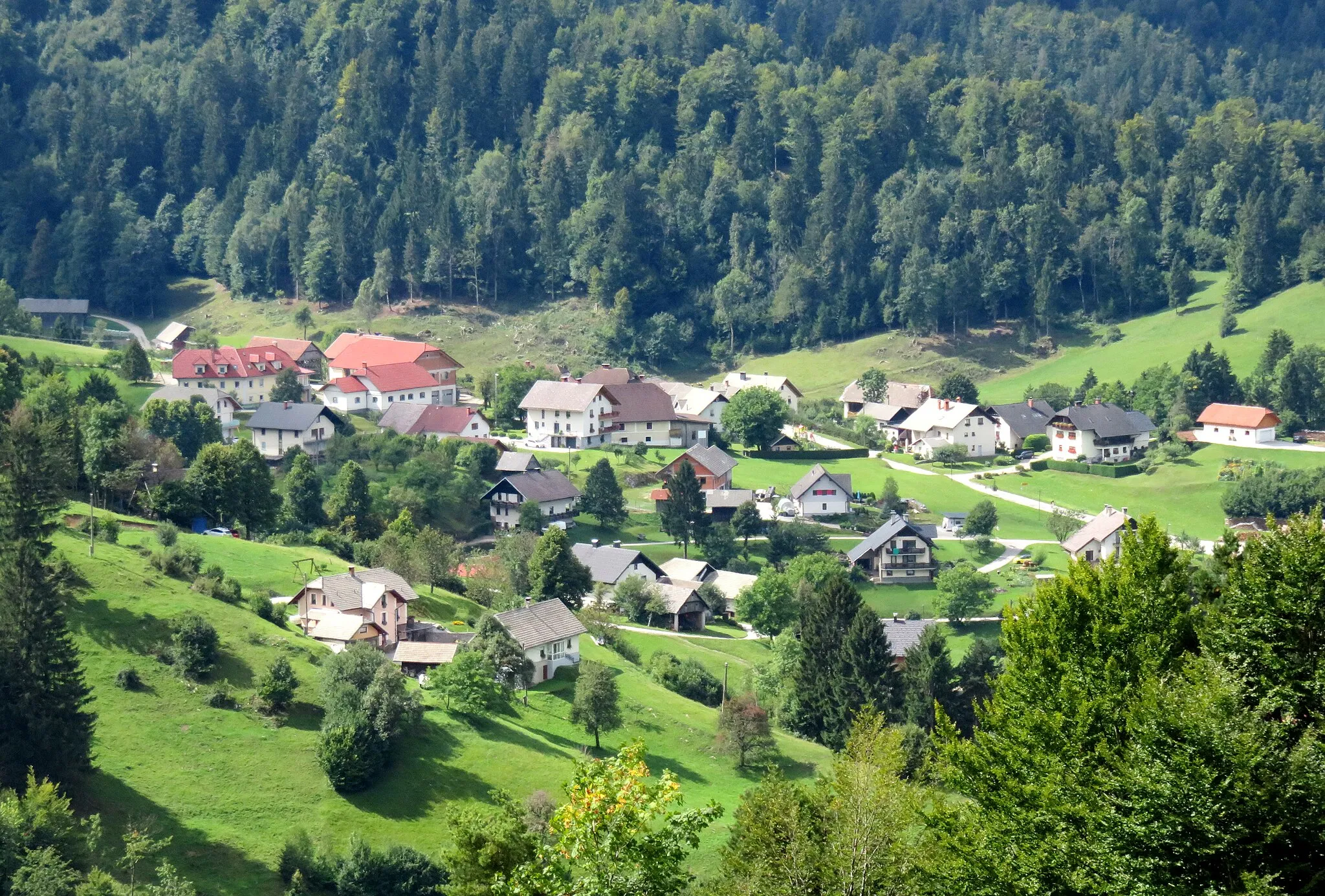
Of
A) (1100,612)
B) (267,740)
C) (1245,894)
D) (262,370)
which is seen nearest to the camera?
(1245,894)

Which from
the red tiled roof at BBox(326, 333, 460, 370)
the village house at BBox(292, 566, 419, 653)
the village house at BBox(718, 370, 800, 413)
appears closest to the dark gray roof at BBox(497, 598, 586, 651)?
the village house at BBox(292, 566, 419, 653)

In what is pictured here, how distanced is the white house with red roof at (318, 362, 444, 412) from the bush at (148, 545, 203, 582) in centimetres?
4274

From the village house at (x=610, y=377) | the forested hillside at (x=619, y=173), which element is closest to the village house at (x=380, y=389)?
the village house at (x=610, y=377)

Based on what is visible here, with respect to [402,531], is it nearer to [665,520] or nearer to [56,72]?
[665,520]

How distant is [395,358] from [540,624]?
53.2m

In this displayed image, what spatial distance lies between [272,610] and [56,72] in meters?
118

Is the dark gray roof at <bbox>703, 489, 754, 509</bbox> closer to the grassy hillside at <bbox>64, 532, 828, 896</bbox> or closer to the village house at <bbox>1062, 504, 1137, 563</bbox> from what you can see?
the village house at <bbox>1062, 504, 1137, 563</bbox>

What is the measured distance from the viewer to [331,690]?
142 feet

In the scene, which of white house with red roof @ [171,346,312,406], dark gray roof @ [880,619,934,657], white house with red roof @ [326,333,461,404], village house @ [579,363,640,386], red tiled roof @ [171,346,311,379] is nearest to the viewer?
dark gray roof @ [880,619,934,657]

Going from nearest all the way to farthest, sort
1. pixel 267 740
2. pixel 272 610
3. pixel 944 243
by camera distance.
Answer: pixel 267 740
pixel 272 610
pixel 944 243

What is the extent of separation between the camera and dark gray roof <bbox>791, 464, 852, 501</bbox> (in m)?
80.3

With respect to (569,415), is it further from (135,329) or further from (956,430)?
(135,329)

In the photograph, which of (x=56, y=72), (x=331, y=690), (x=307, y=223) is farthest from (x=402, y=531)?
(x=56, y=72)

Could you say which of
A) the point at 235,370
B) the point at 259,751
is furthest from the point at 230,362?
the point at 259,751
